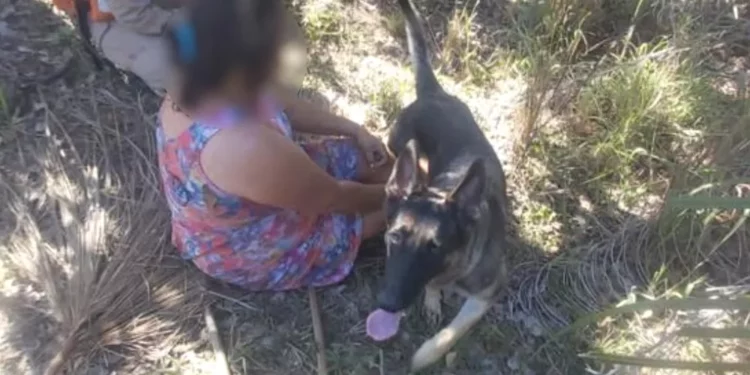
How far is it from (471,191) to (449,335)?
0.52 m

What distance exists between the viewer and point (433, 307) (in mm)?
3254

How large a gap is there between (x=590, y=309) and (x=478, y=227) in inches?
25.8

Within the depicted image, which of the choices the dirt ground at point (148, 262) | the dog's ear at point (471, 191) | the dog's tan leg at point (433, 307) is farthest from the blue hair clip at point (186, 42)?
the dog's tan leg at point (433, 307)

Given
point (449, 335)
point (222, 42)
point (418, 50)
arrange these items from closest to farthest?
point (222, 42), point (449, 335), point (418, 50)

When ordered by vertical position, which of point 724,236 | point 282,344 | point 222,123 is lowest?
point 282,344

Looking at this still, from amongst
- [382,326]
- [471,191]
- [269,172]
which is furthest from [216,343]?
[471,191]

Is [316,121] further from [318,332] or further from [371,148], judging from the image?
[318,332]

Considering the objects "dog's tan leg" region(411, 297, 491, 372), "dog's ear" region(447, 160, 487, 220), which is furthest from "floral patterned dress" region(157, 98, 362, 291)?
"dog's ear" region(447, 160, 487, 220)

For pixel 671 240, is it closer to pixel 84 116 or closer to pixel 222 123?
pixel 222 123

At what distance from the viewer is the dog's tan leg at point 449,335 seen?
3.02 metres

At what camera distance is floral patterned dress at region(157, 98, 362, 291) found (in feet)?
9.41

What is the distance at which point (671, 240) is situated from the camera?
11.0 ft

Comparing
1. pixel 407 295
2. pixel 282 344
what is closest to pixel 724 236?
pixel 407 295

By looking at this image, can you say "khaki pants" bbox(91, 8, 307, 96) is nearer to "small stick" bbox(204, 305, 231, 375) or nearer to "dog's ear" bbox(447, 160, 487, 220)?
"small stick" bbox(204, 305, 231, 375)
